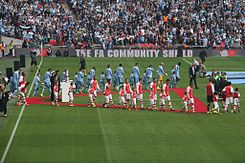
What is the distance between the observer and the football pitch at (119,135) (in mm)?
Result: 26938

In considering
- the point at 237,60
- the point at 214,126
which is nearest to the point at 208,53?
the point at 237,60

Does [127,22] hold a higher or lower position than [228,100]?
Answer: higher

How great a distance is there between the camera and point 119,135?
30.5 m

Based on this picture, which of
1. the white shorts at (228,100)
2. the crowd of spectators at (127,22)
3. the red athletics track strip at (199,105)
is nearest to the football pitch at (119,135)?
the white shorts at (228,100)

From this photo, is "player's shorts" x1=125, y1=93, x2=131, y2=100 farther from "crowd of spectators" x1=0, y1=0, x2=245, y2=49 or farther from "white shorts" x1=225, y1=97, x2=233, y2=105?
"crowd of spectators" x1=0, y1=0, x2=245, y2=49

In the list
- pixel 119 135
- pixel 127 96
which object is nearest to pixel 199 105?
pixel 127 96

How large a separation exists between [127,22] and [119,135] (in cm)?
4154

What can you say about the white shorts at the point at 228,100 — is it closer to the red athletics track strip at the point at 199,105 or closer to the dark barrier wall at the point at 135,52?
the red athletics track strip at the point at 199,105

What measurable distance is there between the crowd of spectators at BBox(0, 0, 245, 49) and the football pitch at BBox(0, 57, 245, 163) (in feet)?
92.1

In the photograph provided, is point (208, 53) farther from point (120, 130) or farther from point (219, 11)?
point (120, 130)

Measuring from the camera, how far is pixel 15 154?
27281 millimetres

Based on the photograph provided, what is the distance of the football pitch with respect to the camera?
26938 millimetres

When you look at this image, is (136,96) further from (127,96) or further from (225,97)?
(225,97)

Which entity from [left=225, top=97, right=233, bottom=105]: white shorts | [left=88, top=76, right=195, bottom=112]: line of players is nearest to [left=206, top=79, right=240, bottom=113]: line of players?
[left=225, top=97, right=233, bottom=105]: white shorts
